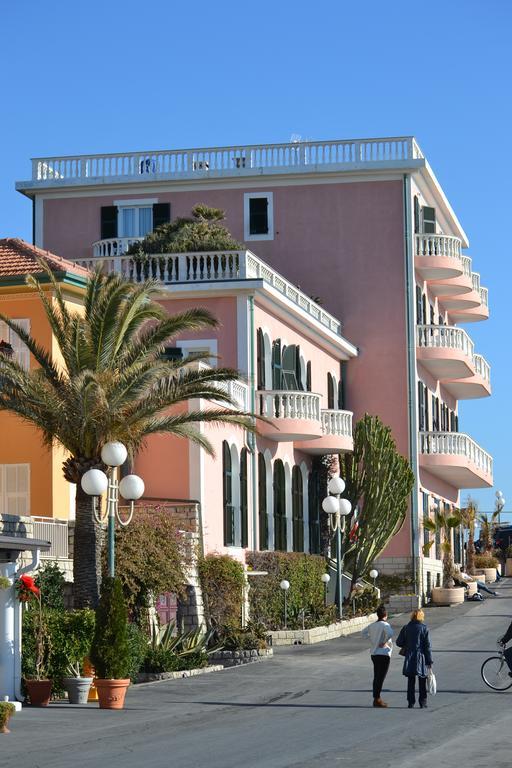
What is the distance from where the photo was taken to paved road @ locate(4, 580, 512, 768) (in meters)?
16.2

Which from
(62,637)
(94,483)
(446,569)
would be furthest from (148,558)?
(446,569)

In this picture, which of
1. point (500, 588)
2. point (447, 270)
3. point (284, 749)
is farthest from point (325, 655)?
point (500, 588)

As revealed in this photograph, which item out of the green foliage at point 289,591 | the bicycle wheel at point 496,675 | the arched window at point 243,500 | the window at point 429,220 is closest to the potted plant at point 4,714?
the bicycle wheel at point 496,675

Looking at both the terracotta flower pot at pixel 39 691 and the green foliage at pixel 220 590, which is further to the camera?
the green foliage at pixel 220 590

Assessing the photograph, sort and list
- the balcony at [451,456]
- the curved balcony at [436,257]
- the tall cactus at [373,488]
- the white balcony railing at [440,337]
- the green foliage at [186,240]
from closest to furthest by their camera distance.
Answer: the green foliage at [186,240] → the tall cactus at [373,488] → the curved balcony at [436,257] → the white balcony railing at [440,337] → the balcony at [451,456]

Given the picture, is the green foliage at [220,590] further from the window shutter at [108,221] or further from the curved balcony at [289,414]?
the window shutter at [108,221]

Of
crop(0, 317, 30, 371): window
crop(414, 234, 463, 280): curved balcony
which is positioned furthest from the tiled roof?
crop(414, 234, 463, 280): curved balcony

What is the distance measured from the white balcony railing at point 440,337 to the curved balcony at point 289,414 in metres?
9.80

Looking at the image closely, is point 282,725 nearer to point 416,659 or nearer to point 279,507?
point 416,659

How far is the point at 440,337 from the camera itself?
50188 mm

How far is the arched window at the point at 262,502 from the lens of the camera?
3931cm

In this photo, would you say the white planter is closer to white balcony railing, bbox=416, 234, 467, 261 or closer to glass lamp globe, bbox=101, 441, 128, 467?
white balcony railing, bbox=416, 234, 467, 261

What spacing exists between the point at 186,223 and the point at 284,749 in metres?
26.1

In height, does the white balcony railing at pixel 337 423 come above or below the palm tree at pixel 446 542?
above
